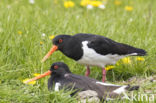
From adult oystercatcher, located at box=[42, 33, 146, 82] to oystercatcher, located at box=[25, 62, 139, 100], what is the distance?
552 millimetres

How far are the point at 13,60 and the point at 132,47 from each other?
6.24 ft

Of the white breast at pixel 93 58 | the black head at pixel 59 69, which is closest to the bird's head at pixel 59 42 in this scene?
the white breast at pixel 93 58

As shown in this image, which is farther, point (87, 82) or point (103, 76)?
point (103, 76)

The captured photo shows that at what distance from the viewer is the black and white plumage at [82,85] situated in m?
4.68

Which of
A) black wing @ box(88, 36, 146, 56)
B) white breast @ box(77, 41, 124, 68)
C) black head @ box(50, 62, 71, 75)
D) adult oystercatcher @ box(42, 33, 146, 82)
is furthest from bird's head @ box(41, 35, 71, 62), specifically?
black head @ box(50, 62, 71, 75)

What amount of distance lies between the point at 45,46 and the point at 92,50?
0.85m

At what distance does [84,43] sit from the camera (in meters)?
5.70

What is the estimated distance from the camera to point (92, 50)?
5.63m

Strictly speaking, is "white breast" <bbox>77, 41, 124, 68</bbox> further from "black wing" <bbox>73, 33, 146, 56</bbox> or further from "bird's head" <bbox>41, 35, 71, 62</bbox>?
"bird's head" <bbox>41, 35, 71, 62</bbox>

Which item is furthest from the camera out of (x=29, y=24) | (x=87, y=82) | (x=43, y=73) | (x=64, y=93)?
(x=29, y=24)

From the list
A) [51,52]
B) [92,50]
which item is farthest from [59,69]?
[92,50]

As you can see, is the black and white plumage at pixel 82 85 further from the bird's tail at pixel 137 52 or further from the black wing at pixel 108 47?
the bird's tail at pixel 137 52

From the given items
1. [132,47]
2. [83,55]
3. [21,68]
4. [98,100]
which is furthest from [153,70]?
[21,68]

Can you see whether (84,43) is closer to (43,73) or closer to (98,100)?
(43,73)
